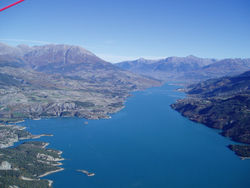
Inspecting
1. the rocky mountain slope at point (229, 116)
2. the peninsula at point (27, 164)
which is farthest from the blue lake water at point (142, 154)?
the rocky mountain slope at point (229, 116)

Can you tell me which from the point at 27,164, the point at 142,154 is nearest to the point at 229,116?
the point at 142,154

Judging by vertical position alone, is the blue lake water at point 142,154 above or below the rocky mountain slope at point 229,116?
below

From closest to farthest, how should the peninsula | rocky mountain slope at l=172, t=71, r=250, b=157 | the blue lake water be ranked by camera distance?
the peninsula < the blue lake water < rocky mountain slope at l=172, t=71, r=250, b=157

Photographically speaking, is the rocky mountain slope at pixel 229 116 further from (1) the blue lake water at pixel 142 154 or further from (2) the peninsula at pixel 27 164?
(2) the peninsula at pixel 27 164

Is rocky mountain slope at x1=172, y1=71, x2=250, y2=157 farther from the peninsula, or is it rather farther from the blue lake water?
the peninsula

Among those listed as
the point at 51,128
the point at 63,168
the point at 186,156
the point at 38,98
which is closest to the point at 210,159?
the point at 186,156

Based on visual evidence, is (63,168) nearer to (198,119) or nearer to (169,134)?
(169,134)

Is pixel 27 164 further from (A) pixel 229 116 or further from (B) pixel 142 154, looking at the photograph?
(A) pixel 229 116

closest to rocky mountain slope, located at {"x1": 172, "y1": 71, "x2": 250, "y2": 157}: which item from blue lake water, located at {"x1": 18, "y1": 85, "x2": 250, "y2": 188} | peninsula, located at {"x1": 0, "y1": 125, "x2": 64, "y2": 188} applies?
blue lake water, located at {"x1": 18, "y1": 85, "x2": 250, "y2": 188}
